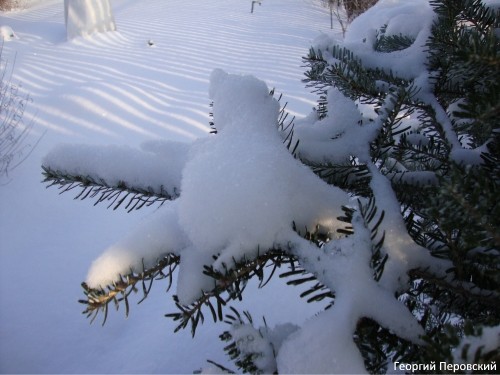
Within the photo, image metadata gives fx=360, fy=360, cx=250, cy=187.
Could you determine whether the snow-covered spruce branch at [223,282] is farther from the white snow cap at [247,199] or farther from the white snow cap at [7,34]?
the white snow cap at [7,34]

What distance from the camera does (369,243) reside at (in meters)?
0.33

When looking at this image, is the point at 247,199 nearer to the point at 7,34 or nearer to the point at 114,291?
the point at 114,291

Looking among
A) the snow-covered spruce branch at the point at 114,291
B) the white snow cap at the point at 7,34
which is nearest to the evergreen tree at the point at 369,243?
the snow-covered spruce branch at the point at 114,291

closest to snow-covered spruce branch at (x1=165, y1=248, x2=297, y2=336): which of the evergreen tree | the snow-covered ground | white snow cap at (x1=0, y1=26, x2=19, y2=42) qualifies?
the evergreen tree

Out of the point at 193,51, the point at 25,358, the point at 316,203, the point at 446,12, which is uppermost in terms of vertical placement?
the point at 446,12

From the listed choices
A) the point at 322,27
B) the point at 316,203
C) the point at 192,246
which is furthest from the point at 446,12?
the point at 322,27

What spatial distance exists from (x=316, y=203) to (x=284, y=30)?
6.40 meters

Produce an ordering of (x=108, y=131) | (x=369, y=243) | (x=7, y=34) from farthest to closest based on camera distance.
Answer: (x=7, y=34) → (x=108, y=131) → (x=369, y=243)

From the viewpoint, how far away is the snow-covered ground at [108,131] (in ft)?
5.69

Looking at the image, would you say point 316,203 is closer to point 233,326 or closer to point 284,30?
point 233,326

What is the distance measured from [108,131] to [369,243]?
3.18 meters

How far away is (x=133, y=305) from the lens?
6.41 ft

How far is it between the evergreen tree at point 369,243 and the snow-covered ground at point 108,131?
4.50ft

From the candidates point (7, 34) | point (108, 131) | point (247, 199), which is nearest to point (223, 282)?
point (247, 199)
